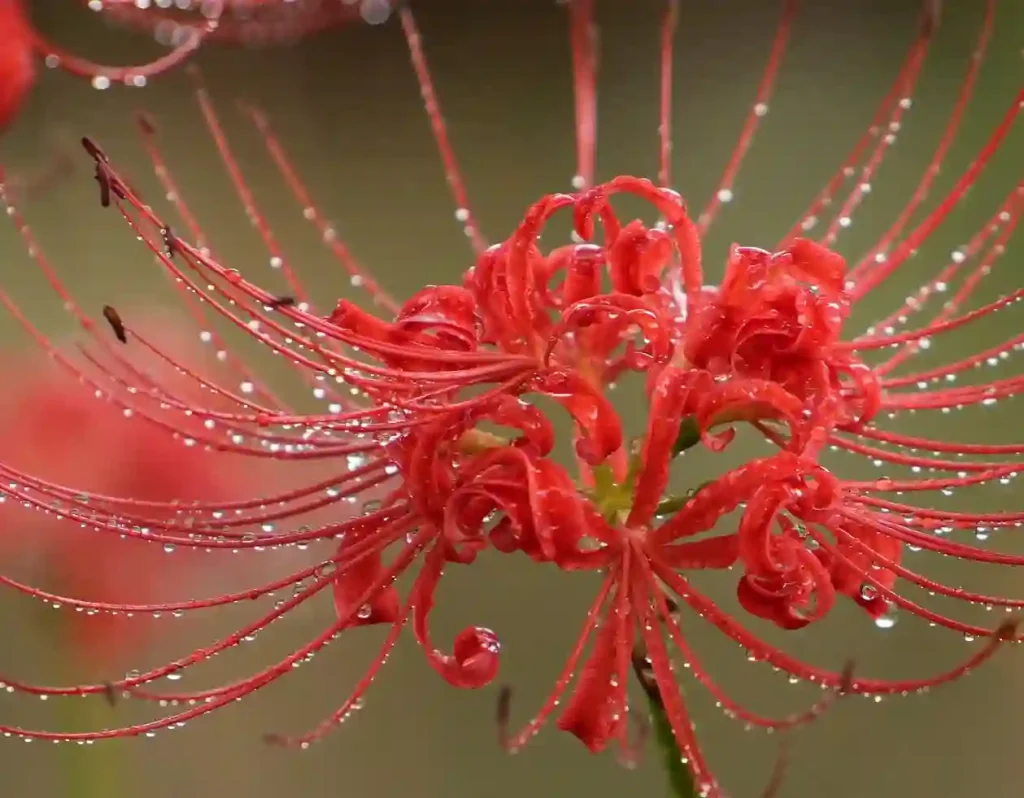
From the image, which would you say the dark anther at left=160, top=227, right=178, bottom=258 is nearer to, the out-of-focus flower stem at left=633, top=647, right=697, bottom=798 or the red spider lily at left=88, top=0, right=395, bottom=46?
the out-of-focus flower stem at left=633, top=647, right=697, bottom=798

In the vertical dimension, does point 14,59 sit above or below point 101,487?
above

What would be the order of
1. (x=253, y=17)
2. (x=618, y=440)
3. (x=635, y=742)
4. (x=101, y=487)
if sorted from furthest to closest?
(x=253, y=17)
(x=101, y=487)
(x=635, y=742)
(x=618, y=440)

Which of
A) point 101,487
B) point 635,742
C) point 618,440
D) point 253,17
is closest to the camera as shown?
point 618,440

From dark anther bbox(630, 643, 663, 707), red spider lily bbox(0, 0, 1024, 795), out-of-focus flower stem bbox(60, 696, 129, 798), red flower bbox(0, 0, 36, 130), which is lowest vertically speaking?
out-of-focus flower stem bbox(60, 696, 129, 798)

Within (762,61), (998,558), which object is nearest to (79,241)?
(762,61)

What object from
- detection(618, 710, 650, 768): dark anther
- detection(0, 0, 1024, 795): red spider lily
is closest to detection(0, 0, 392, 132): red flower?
detection(0, 0, 1024, 795): red spider lily

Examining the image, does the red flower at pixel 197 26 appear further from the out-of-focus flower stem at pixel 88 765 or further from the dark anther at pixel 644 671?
the dark anther at pixel 644 671

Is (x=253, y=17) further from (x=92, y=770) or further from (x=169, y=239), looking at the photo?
(x=92, y=770)

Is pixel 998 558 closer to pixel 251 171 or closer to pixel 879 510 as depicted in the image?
pixel 879 510

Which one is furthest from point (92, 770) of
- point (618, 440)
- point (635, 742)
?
point (618, 440)
